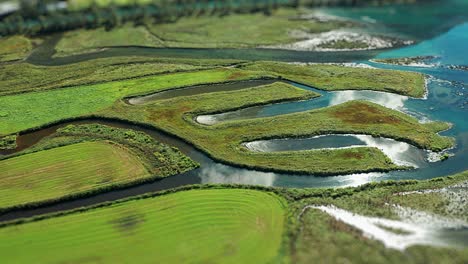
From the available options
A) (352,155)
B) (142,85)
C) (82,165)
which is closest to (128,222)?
(82,165)

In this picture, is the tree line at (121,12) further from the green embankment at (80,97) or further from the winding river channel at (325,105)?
the green embankment at (80,97)

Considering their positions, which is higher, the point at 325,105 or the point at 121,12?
the point at 121,12

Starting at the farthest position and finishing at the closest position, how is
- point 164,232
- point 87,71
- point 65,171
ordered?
point 87,71 < point 65,171 < point 164,232

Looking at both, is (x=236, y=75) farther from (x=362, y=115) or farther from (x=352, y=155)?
(x=352, y=155)

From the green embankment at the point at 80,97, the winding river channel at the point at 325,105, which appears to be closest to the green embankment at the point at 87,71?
the green embankment at the point at 80,97

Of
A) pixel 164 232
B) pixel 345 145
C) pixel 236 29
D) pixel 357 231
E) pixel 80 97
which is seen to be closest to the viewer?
pixel 357 231

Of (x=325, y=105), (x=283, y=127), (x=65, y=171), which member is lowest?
(x=65, y=171)

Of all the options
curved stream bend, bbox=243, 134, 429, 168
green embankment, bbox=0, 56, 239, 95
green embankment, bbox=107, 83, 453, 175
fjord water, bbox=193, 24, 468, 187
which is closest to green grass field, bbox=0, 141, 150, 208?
green embankment, bbox=107, 83, 453, 175

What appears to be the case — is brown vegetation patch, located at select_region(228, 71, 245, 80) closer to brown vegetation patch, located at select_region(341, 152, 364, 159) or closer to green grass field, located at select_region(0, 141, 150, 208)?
green grass field, located at select_region(0, 141, 150, 208)

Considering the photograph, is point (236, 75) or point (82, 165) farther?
point (236, 75)
